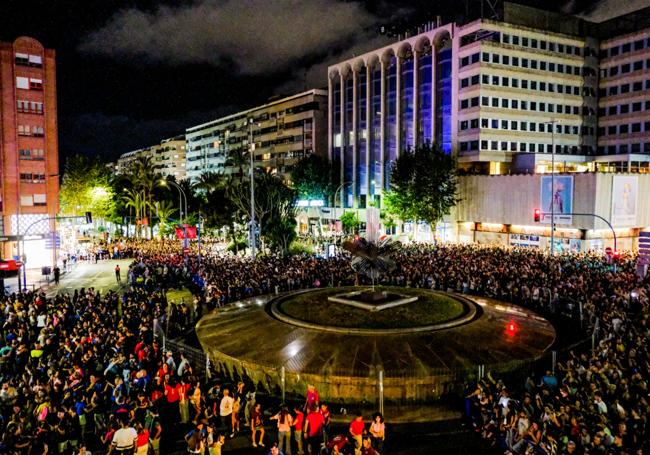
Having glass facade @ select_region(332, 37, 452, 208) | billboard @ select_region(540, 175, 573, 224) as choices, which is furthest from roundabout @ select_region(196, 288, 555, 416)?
glass facade @ select_region(332, 37, 452, 208)

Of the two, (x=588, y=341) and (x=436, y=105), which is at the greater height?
(x=436, y=105)

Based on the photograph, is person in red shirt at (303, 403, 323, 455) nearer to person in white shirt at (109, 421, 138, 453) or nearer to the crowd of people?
the crowd of people

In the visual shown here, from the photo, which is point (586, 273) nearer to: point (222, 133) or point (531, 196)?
point (531, 196)

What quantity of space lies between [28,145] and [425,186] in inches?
1660

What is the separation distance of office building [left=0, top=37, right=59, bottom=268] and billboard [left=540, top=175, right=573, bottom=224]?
48.7m

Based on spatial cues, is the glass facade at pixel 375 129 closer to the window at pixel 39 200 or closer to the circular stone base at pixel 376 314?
the window at pixel 39 200

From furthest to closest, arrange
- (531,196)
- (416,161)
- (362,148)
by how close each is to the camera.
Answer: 1. (362,148)
2. (416,161)
3. (531,196)

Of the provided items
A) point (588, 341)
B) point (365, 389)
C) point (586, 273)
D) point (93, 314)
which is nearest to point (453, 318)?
point (588, 341)

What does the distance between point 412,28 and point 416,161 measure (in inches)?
993

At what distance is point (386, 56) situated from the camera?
7375 cm

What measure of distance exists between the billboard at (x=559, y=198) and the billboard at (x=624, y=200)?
3724 mm

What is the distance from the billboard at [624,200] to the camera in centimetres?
4684

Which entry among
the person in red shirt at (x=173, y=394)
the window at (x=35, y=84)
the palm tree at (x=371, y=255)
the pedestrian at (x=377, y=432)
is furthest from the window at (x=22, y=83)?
the pedestrian at (x=377, y=432)

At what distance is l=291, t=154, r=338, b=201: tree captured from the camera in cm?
8119
